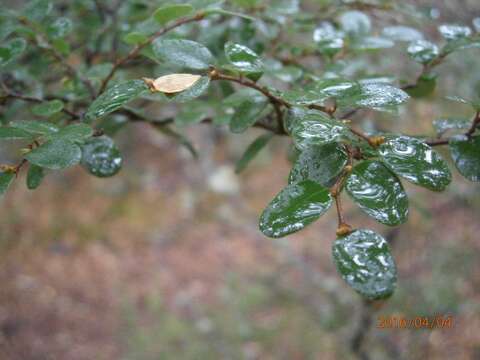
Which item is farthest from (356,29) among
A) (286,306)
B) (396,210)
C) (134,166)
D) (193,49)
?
(134,166)

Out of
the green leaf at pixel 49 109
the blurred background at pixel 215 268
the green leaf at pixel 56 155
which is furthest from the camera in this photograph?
the blurred background at pixel 215 268

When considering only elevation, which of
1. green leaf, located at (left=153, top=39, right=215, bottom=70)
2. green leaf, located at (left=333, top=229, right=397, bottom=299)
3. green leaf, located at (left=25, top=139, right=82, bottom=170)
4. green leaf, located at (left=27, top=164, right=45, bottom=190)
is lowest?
green leaf, located at (left=27, top=164, right=45, bottom=190)

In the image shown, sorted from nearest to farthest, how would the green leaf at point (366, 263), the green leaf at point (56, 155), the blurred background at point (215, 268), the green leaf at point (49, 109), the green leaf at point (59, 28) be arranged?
the green leaf at point (366, 263) < the green leaf at point (56, 155) < the green leaf at point (49, 109) < the green leaf at point (59, 28) < the blurred background at point (215, 268)

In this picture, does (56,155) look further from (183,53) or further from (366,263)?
(366,263)

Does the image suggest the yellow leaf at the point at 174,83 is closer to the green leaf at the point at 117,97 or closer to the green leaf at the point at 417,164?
the green leaf at the point at 117,97

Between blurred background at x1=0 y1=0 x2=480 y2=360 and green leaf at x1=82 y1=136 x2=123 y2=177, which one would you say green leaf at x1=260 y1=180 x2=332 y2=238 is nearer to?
green leaf at x1=82 y1=136 x2=123 y2=177

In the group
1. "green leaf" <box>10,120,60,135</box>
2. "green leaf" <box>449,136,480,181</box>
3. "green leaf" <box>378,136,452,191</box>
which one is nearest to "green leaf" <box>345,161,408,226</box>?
"green leaf" <box>378,136,452,191</box>

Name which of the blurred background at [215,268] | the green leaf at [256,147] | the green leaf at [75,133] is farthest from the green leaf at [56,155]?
the blurred background at [215,268]
